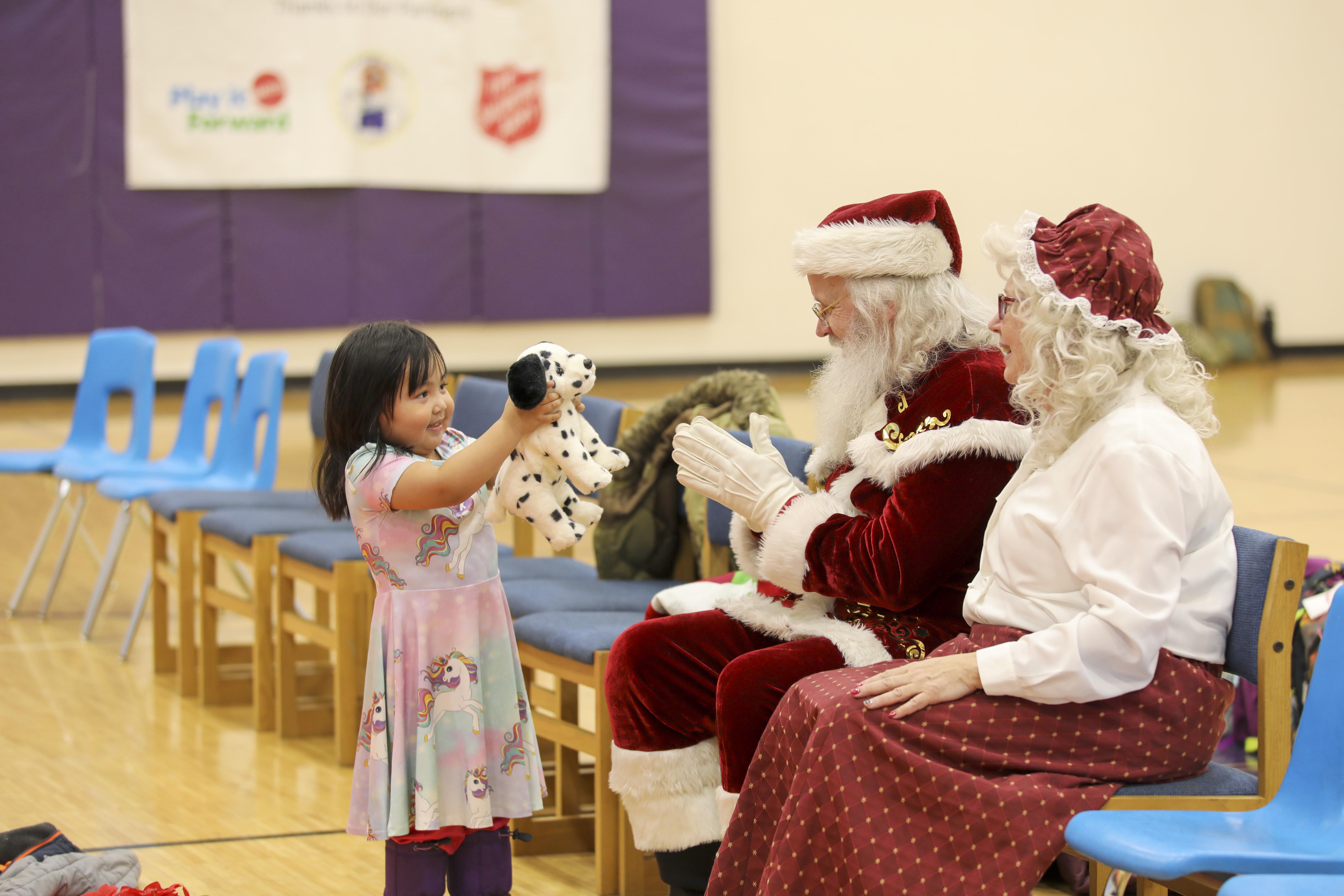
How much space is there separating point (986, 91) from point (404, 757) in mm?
10158

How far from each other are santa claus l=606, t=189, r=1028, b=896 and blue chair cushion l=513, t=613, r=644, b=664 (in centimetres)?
23

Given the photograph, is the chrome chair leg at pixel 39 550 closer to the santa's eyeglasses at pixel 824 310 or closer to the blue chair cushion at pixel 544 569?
the blue chair cushion at pixel 544 569

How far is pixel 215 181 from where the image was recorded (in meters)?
9.24

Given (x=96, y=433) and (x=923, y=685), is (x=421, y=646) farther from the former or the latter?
(x=96, y=433)

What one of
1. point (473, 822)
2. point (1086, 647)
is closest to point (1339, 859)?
point (1086, 647)

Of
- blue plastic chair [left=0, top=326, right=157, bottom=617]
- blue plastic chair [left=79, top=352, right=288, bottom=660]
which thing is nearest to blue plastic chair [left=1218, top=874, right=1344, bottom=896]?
blue plastic chair [left=79, top=352, right=288, bottom=660]

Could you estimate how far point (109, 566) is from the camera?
4.73 meters

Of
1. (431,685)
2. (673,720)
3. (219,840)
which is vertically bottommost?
(219,840)

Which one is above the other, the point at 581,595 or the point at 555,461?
the point at 555,461

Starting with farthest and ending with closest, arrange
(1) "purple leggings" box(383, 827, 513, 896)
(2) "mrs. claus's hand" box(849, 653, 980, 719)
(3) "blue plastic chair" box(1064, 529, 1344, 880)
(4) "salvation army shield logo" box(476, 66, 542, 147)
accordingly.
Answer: (4) "salvation army shield logo" box(476, 66, 542, 147)
(1) "purple leggings" box(383, 827, 513, 896)
(2) "mrs. claus's hand" box(849, 653, 980, 719)
(3) "blue plastic chair" box(1064, 529, 1344, 880)

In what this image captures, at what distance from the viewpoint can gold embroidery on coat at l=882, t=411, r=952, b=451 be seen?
2.17 m

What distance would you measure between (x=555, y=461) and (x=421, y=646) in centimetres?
36

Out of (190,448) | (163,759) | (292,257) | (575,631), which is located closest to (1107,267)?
(575,631)

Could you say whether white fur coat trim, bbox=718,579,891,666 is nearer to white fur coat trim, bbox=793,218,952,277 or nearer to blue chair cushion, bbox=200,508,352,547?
white fur coat trim, bbox=793,218,952,277
